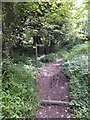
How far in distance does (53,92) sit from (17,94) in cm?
144

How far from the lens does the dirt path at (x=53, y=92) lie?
4125 millimetres

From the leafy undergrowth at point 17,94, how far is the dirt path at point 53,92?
32 centimetres

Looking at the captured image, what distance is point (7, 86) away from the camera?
4.11 meters

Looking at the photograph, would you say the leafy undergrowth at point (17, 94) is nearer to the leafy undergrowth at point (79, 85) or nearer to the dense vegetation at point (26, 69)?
the dense vegetation at point (26, 69)

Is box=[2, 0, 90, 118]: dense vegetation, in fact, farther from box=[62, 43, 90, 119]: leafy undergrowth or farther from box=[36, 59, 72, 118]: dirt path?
box=[36, 59, 72, 118]: dirt path

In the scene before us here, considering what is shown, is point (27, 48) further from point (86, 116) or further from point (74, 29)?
point (86, 116)

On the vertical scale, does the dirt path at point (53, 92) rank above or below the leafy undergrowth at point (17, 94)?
below

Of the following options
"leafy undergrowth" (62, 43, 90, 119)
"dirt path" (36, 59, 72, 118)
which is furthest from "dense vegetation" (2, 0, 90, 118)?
"dirt path" (36, 59, 72, 118)

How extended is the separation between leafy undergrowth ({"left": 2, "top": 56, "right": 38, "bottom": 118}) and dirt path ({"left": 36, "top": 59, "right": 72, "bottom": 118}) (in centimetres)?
32

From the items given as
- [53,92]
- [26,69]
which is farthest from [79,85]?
[26,69]

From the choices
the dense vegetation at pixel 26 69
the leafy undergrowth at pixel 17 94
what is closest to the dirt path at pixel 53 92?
the dense vegetation at pixel 26 69

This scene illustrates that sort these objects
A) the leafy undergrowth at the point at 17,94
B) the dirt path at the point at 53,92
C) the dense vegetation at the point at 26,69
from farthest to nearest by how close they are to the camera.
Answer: the dirt path at the point at 53,92
the dense vegetation at the point at 26,69
the leafy undergrowth at the point at 17,94

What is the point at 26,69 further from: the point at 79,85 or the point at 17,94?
the point at 79,85

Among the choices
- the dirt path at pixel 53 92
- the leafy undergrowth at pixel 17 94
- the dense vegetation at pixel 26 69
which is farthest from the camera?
the dirt path at pixel 53 92
